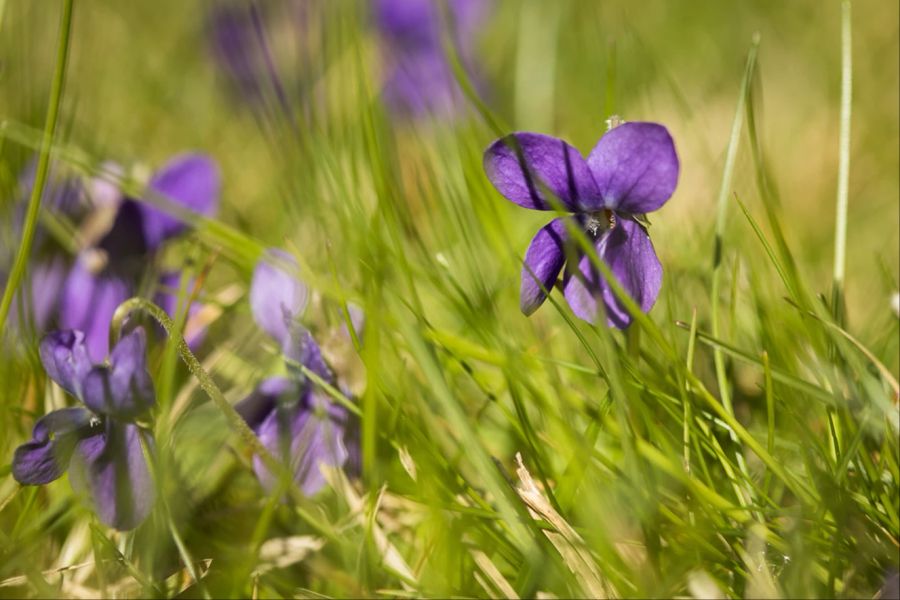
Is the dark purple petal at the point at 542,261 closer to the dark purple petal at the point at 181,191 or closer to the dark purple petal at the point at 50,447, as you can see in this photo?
the dark purple petal at the point at 50,447

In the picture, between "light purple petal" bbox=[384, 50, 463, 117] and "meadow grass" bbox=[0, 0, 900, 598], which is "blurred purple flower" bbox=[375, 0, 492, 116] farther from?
"meadow grass" bbox=[0, 0, 900, 598]

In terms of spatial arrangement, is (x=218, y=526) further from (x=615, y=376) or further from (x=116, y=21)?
(x=116, y=21)

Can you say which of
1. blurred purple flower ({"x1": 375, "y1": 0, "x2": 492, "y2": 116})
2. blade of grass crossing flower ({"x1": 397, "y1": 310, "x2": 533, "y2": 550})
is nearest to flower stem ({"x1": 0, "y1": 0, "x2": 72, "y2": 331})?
blade of grass crossing flower ({"x1": 397, "y1": 310, "x2": 533, "y2": 550})

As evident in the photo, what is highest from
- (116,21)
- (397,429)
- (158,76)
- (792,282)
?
(116,21)

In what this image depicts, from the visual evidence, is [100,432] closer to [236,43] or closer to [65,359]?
[65,359]

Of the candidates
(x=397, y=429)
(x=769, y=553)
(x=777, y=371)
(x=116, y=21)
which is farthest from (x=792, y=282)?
(x=116, y=21)

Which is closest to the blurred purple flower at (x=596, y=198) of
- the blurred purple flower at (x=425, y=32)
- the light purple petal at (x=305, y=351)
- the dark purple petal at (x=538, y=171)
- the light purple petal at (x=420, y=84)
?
the dark purple petal at (x=538, y=171)
